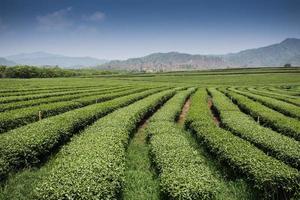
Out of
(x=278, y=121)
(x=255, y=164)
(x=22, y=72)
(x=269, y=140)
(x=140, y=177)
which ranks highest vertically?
(x=22, y=72)

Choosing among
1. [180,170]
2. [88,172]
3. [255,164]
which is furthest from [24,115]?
[255,164]

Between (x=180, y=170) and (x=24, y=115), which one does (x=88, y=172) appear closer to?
(x=180, y=170)

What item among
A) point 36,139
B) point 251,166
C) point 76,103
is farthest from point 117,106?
point 251,166

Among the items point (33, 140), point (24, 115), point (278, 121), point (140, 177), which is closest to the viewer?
point (140, 177)

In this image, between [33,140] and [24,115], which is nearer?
[33,140]

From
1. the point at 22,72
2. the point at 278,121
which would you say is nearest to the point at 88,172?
the point at 278,121

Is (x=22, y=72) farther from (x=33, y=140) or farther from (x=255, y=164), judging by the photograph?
(x=255, y=164)

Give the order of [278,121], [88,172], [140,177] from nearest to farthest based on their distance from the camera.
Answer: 1. [88,172]
2. [140,177]
3. [278,121]

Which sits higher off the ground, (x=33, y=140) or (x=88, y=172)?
(x=88, y=172)

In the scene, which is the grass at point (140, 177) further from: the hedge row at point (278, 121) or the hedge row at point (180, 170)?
the hedge row at point (278, 121)

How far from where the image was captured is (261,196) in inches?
380

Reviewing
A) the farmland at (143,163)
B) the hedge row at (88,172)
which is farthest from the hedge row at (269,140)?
the hedge row at (88,172)

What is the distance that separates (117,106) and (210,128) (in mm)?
12491

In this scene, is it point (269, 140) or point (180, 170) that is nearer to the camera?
point (180, 170)
